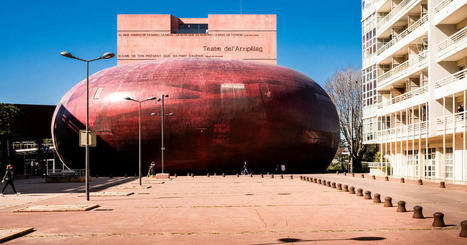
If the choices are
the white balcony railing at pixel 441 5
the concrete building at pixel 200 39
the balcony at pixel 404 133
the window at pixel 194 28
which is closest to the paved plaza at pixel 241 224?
the balcony at pixel 404 133

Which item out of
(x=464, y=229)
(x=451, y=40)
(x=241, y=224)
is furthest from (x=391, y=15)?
(x=464, y=229)

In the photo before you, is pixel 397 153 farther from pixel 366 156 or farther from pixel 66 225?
pixel 66 225

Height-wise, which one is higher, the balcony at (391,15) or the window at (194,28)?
the window at (194,28)

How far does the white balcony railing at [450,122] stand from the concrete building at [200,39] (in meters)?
50.3

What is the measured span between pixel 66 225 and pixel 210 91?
38.2 metres

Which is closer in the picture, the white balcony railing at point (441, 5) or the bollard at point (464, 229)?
the bollard at point (464, 229)

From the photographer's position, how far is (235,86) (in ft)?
164

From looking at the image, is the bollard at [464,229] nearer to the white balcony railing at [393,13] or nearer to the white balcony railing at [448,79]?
the white balcony railing at [448,79]

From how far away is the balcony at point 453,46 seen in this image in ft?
88.5

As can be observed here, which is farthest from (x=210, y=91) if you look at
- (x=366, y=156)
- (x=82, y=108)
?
(x=366, y=156)

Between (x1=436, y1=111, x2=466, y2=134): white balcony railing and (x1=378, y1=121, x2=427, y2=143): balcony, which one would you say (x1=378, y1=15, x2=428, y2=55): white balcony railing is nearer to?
(x1=378, y1=121, x2=427, y2=143): balcony

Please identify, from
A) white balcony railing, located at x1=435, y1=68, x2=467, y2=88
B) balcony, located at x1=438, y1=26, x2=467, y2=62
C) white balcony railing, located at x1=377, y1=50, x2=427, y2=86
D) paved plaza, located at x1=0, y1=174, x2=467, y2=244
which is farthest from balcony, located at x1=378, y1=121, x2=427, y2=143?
paved plaza, located at x1=0, y1=174, x2=467, y2=244

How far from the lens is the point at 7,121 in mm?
56750

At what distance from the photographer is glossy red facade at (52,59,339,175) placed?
160ft
